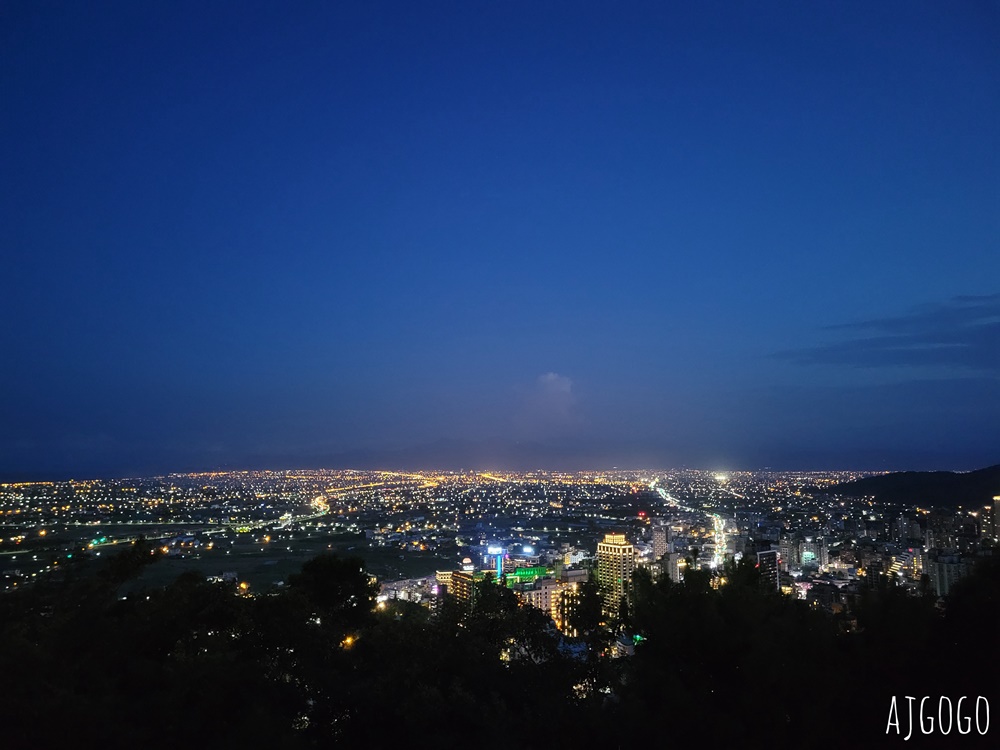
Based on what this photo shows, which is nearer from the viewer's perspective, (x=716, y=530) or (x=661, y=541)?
(x=661, y=541)

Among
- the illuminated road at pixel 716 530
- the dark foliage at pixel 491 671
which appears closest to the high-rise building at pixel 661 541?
the illuminated road at pixel 716 530

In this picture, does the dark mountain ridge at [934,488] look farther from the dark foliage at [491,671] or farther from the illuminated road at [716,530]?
the dark foliage at [491,671]

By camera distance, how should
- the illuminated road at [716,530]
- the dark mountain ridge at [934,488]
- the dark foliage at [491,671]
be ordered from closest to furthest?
the dark foliage at [491,671]
the illuminated road at [716,530]
the dark mountain ridge at [934,488]

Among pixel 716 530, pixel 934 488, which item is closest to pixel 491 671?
pixel 716 530

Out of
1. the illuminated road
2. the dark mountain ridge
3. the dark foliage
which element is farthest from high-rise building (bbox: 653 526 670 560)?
the dark foliage

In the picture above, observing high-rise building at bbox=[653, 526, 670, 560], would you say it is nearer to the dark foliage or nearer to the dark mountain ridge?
the dark mountain ridge

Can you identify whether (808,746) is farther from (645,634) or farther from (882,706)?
(645,634)

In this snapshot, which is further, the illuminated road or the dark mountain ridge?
the dark mountain ridge

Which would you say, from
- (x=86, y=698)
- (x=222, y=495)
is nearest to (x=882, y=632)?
(x=86, y=698)

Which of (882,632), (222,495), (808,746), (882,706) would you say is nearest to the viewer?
(808,746)

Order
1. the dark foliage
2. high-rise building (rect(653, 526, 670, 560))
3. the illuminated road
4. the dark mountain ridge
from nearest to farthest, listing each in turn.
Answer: the dark foliage < the illuminated road < high-rise building (rect(653, 526, 670, 560)) < the dark mountain ridge

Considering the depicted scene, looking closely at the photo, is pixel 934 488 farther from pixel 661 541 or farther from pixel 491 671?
pixel 491 671
